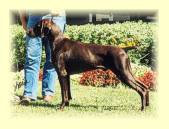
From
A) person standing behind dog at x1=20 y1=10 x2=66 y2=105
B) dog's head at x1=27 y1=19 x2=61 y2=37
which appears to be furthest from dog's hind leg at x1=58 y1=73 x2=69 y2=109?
dog's head at x1=27 y1=19 x2=61 y2=37

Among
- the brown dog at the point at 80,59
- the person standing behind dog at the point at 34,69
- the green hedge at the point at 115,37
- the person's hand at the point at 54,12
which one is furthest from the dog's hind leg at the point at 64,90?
the green hedge at the point at 115,37

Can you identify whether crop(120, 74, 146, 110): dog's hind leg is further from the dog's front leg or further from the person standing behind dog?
the person standing behind dog

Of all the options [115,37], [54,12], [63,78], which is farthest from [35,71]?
[115,37]

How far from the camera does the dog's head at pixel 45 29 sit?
8.17 m

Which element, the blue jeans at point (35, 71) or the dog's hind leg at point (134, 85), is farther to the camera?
the blue jeans at point (35, 71)

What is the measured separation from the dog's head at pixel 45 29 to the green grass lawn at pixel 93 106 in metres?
1.09

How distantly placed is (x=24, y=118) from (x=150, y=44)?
3624mm

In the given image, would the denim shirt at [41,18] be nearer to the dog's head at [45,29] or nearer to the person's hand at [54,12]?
the person's hand at [54,12]

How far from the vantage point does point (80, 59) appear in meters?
8.20

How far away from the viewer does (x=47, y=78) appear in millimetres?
8859

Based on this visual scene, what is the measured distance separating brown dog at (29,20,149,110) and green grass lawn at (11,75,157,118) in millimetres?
166

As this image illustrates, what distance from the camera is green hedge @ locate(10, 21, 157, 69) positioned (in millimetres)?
10352
